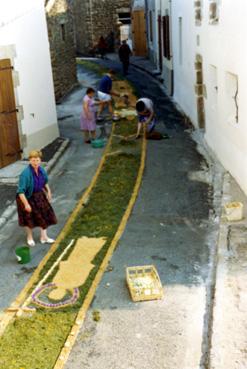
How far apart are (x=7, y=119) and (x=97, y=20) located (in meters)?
22.9

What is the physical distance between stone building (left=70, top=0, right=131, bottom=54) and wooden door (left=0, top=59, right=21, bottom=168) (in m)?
22.0

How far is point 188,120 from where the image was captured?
687 inches

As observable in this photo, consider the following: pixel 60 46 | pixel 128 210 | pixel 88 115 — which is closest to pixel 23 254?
pixel 128 210

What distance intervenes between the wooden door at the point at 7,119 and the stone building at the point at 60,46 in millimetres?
8100

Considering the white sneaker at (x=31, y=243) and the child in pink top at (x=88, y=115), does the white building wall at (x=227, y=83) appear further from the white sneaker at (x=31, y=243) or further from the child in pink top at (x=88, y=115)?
the white sneaker at (x=31, y=243)

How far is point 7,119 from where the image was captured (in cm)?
1334

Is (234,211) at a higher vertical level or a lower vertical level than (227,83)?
lower

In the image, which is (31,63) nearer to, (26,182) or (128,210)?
(128,210)

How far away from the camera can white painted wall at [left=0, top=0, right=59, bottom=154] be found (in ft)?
43.6

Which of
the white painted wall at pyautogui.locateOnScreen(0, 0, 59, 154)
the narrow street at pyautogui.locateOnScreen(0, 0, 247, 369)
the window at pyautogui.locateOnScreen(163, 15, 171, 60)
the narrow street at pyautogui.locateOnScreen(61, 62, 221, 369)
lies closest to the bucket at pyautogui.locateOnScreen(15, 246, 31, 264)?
the narrow street at pyautogui.locateOnScreen(0, 0, 247, 369)

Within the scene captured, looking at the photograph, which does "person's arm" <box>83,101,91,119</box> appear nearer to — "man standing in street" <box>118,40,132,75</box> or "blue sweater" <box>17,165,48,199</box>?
"blue sweater" <box>17,165,48,199</box>

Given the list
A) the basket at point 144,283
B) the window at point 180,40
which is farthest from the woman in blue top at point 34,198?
the window at point 180,40

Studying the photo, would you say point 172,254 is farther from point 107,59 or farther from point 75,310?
point 107,59

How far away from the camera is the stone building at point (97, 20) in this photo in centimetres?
3409
